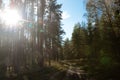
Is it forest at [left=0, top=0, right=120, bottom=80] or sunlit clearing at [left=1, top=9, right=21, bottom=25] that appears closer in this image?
forest at [left=0, top=0, right=120, bottom=80]

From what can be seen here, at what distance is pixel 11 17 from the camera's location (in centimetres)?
3525

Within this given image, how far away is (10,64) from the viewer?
105ft

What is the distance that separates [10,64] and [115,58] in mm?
15928

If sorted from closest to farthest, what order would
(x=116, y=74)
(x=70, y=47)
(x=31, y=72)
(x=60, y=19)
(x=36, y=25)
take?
(x=116, y=74) < (x=31, y=72) < (x=36, y=25) < (x=60, y=19) < (x=70, y=47)

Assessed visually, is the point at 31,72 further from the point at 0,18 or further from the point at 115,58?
the point at 0,18

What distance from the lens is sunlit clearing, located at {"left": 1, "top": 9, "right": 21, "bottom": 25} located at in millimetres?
32053

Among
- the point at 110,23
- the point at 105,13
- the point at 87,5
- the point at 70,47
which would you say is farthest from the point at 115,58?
the point at 70,47

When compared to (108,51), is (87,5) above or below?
above

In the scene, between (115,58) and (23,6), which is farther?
(23,6)

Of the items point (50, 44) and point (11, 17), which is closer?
point (11, 17)

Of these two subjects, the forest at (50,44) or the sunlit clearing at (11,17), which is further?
the sunlit clearing at (11,17)

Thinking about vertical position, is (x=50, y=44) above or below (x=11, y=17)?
below

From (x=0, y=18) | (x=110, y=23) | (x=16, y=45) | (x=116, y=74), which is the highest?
(x=0, y=18)

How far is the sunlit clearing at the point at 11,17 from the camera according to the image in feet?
105
